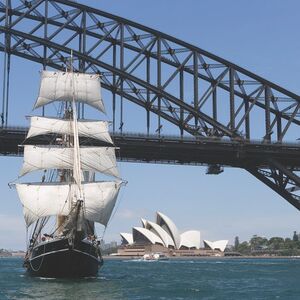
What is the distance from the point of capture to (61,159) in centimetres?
5334

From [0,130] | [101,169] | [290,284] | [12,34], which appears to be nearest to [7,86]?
[12,34]

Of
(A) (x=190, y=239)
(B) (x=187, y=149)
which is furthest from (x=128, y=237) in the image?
(B) (x=187, y=149)

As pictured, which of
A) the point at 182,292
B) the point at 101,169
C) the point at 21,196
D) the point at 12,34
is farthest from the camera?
the point at 12,34

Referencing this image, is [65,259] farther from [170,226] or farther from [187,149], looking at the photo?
[170,226]

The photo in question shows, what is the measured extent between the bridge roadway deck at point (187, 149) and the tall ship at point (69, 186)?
412cm

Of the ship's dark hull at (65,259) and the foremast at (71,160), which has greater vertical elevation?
the foremast at (71,160)

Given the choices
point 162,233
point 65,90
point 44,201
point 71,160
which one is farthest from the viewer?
point 162,233

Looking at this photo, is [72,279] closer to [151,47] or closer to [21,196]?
[21,196]

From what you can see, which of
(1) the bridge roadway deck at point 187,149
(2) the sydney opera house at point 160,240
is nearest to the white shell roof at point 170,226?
(2) the sydney opera house at point 160,240

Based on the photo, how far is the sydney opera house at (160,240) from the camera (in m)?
166

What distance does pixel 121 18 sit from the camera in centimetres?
7169

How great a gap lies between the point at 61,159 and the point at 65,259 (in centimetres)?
1074

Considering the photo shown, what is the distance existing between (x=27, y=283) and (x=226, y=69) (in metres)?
39.4

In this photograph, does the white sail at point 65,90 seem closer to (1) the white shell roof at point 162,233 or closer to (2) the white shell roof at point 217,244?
(1) the white shell roof at point 162,233
